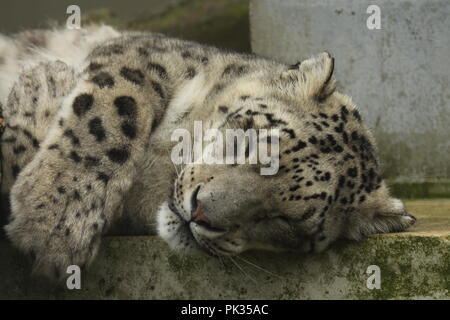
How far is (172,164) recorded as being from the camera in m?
3.70

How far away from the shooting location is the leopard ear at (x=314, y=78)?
3727mm

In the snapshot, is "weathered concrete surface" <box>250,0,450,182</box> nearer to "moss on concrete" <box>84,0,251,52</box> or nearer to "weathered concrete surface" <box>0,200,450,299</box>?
"moss on concrete" <box>84,0,251,52</box>

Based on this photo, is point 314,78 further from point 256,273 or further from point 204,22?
point 204,22

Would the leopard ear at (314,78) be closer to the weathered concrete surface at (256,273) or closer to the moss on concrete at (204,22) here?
the weathered concrete surface at (256,273)

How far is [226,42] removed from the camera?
733 cm

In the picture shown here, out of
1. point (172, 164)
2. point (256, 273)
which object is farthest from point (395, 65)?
point (256, 273)

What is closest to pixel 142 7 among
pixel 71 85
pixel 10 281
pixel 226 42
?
pixel 226 42

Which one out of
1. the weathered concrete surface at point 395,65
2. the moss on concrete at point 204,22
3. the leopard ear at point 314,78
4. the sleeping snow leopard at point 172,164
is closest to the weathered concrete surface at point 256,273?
the sleeping snow leopard at point 172,164

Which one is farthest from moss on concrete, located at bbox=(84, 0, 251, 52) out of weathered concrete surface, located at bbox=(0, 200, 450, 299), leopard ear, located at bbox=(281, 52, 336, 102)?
weathered concrete surface, located at bbox=(0, 200, 450, 299)

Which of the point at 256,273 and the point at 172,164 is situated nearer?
the point at 256,273

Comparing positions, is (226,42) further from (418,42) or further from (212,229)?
(212,229)

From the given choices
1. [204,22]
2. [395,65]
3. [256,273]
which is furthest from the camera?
[204,22]

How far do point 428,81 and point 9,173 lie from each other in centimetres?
297

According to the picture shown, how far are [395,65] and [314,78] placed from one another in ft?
5.64
